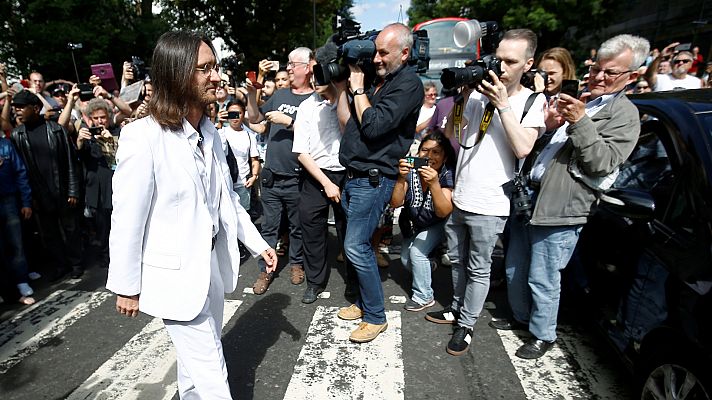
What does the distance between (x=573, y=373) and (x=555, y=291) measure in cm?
53

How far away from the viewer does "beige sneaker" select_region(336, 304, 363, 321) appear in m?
3.45

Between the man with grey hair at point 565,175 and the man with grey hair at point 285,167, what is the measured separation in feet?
6.58

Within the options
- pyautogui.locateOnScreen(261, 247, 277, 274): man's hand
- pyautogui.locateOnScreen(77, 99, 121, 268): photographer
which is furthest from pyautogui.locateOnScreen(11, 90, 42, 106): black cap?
pyautogui.locateOnScreen(261, 247, 277, 274): man's hand

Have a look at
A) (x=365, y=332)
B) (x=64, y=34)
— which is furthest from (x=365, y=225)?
(x=64, y=34)

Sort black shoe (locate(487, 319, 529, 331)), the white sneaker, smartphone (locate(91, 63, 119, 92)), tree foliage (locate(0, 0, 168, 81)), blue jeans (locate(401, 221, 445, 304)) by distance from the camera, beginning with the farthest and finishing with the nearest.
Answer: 1. tree foliage (locate(0, 0, 168, 81))
2. smartphone (locate(91, 63, 119, 92))
3. the white sneaker
4. blue jeans (locate(401, 221, 445, 304))
5. black shoe (locate(487, 319, 529, 331))

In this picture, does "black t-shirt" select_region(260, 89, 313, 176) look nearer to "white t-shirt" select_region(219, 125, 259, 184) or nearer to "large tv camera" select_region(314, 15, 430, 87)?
"white t-shirt" select_region(219, 125, 259, 184)

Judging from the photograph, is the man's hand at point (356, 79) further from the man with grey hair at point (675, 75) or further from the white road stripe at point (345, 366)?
the man with grey hair at point (675, 75)

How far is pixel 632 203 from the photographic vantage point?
2.34 m

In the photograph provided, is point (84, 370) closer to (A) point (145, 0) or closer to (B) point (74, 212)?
(B) point (74, 212)

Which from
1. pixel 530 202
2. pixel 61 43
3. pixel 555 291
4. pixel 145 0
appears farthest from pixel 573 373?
pixel 145 0

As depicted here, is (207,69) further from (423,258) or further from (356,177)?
(423,258)

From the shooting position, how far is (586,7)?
65.1ft

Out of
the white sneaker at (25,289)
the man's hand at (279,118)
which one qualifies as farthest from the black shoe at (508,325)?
the white sneaker at (25,289)

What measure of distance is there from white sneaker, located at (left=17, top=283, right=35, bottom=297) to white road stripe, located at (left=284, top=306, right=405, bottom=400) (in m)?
2.69
